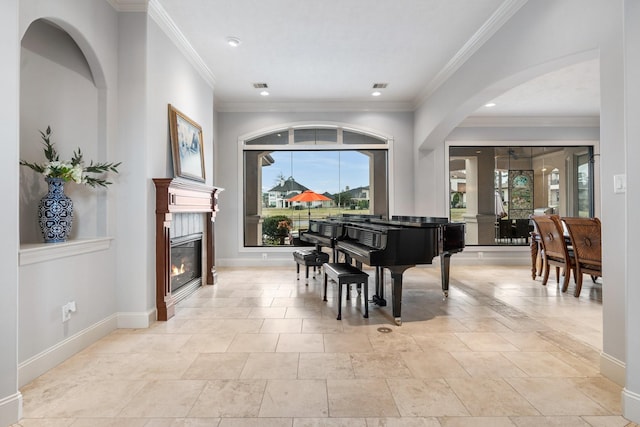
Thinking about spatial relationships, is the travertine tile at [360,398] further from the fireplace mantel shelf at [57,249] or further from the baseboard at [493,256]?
the baseboard at [493,256]

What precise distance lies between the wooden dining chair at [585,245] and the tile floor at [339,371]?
58 cm

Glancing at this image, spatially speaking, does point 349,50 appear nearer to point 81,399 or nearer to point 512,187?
point 81,399

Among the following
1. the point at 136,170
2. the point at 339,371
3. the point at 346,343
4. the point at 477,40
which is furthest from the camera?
the point at 477,40

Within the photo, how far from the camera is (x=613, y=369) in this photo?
2219 millimetres

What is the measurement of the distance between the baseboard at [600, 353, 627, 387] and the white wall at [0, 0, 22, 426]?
3.52 metres

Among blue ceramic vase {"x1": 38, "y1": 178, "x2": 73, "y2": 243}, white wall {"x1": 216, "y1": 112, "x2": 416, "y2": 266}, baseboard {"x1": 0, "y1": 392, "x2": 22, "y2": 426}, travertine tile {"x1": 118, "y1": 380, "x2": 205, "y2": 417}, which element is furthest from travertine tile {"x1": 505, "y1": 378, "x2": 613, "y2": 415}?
white wall {"x1": 216, "y1": 112, "x2": 416, "y2": 266}

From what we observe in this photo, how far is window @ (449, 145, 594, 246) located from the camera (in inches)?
284

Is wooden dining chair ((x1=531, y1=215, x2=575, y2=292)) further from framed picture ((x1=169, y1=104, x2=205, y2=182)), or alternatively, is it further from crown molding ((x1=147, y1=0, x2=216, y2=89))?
crown molding ((x1=147, y1=0, x2=216, y2=89))

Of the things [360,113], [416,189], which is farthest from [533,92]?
[360,113]

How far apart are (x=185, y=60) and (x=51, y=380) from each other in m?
3.62

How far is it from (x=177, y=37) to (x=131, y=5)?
69cm

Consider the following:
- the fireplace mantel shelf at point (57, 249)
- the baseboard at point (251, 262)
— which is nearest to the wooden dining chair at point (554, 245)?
the baseboard at point (251, 262)

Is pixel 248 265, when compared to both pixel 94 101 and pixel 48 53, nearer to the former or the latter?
pixel 94 101

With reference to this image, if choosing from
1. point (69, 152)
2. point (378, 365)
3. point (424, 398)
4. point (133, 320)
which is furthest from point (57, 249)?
point (424, 398)
